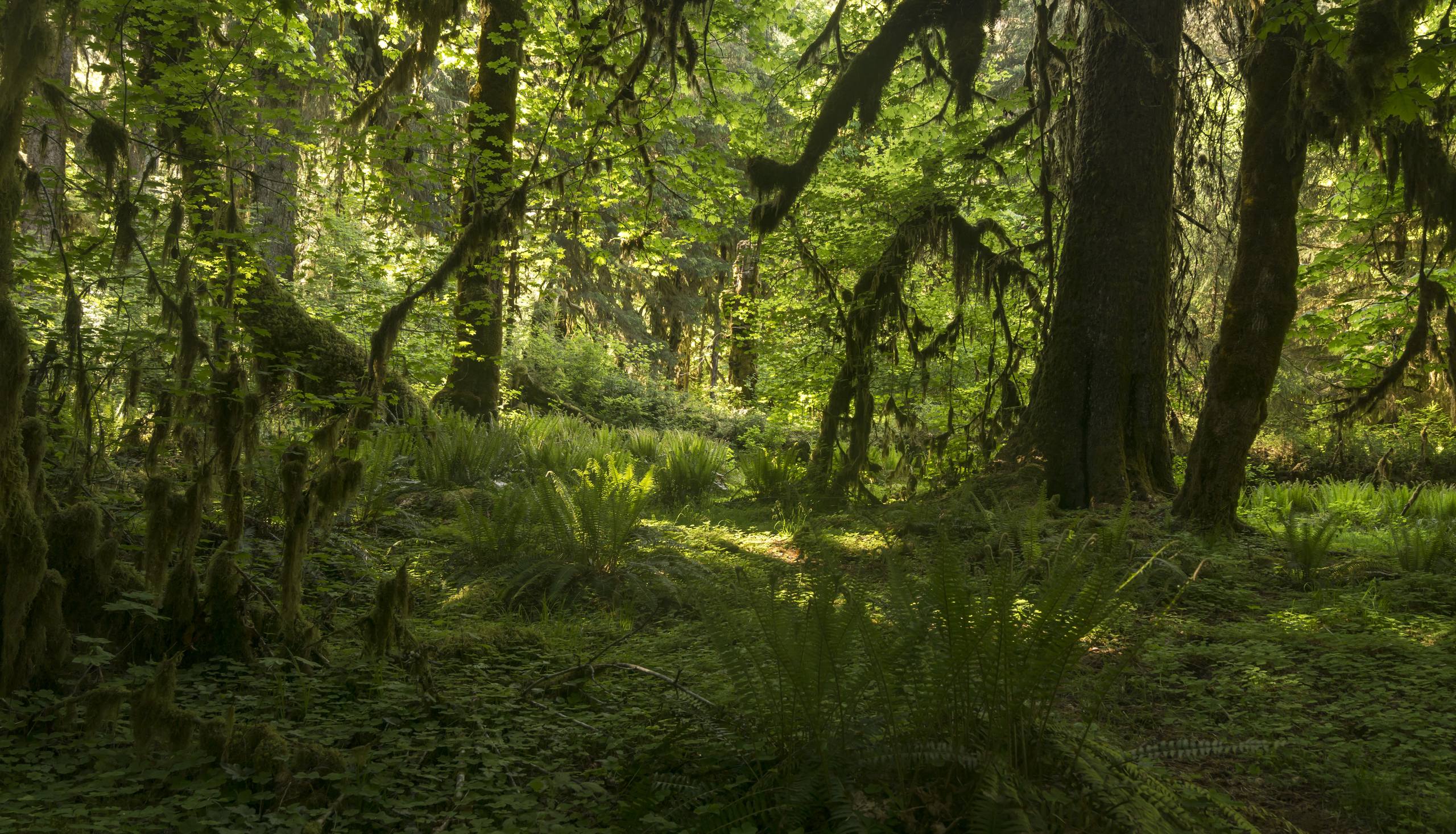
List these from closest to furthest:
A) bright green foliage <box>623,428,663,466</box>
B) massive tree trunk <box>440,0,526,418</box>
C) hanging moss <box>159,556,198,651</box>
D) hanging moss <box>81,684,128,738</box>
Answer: hanging moss <box>81,684,128,738</box> < hanging moss <box>159,556,198,651</box> < massive tree trunk <box>440,0,526,418</box> < bright green foliage <box>623,428,663,466</box>

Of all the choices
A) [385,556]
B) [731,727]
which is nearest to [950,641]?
[731,727]

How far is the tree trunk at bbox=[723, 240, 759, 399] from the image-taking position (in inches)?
428

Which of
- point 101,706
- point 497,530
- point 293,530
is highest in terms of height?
point 293,530

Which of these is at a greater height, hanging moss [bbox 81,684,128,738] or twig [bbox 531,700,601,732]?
hanging moss [bbox 81,684,128,738]

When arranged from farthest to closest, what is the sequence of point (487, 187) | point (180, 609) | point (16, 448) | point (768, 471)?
point (768, 471)
point (487, 187)
point (180, 609)
point (16, 448)

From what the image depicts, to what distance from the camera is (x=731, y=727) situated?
8.27ft

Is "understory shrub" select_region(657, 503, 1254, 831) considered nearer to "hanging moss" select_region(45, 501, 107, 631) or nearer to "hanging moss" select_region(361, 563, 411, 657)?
"hanging moss" select_region(361, 563, 411, 657)

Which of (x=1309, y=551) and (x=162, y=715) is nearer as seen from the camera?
(x=162, y=715)

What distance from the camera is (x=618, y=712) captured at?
3004 millimetres

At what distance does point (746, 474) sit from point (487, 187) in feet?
13.3

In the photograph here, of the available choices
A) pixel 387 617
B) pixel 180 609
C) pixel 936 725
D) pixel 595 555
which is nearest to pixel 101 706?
pixel 180 609

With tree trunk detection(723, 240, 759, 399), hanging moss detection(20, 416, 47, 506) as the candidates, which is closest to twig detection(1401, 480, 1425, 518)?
tree trunk detection(723, 240, 759, 399)

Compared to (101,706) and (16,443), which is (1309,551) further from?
(16,443)

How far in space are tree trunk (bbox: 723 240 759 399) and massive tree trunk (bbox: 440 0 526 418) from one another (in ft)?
9.82
